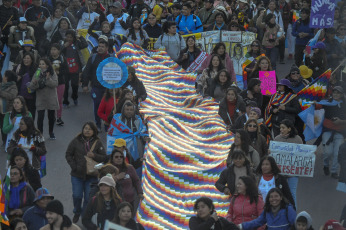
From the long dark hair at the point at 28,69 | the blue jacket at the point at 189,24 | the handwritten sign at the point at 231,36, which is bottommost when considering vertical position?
the long dark hair at the point at 28,69

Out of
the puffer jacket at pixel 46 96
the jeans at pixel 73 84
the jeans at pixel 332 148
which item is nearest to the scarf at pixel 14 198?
the puffer jacket at pixel 46 96

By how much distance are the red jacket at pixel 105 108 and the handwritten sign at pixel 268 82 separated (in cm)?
281

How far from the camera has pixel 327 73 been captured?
16.8 m

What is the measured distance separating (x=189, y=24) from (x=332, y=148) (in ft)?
23.4

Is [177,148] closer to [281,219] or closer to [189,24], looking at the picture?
[281,219]

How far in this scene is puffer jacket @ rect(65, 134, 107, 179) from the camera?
13.8 metres

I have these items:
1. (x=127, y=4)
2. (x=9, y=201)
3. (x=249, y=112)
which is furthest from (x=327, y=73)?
(x=127, y=4)

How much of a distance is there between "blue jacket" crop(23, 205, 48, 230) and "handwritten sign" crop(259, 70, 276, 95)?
675 cm

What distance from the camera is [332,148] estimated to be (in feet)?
52.0

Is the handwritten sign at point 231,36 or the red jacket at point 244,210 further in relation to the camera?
the handwritten sign at point 231,36

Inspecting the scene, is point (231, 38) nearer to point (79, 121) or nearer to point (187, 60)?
point (187, 60)

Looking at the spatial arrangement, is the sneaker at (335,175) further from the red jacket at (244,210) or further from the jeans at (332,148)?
the red jacket at (244,210)

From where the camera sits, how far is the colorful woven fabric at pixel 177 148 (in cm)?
1384

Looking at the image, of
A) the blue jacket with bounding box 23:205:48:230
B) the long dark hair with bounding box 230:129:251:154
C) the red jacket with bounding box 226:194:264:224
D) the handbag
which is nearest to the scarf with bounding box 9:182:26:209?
the blue jacket with bounding box 23:205:48:230
